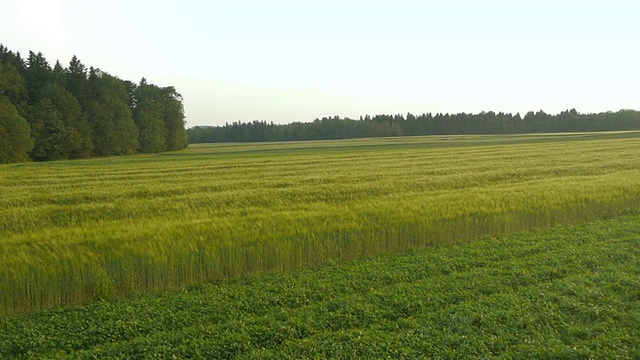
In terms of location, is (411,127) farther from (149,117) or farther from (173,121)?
(149,117)

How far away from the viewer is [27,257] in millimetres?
7305

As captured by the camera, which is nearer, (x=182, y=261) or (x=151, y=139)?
(x=182, y=261)

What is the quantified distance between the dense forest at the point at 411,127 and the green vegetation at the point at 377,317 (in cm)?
12972

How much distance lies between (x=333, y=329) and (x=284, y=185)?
14.7m

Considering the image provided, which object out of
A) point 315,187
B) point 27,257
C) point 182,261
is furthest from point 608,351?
point 315,187

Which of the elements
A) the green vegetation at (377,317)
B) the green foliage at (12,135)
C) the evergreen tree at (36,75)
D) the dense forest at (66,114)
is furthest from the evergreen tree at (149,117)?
the green vegetation at (377,317)

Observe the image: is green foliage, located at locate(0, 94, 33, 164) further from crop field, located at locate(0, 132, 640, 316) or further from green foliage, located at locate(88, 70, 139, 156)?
crop field, located at locate(0, 132, 640, 316)

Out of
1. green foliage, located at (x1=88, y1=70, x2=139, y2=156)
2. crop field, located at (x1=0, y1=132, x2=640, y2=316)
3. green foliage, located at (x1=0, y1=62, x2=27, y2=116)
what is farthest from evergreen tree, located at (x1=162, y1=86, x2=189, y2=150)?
crop field, located at (x1=0, y1=132, x2=640, y2=316)

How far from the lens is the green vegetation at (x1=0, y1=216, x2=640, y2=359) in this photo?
4996mm

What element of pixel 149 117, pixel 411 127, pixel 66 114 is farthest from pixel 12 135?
pixel 411 127

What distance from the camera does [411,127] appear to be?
146250 mm

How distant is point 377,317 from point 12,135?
174ft

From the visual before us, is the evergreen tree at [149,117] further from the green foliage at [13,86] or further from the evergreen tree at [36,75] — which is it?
the green foliage at [13,86]

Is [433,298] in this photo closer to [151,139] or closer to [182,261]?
[182,261]
